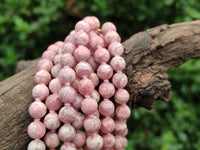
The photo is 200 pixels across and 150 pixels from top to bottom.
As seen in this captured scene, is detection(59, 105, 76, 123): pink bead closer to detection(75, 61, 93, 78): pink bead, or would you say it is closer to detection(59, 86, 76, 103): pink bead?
detection(59, 86, 76, 103): pink bead

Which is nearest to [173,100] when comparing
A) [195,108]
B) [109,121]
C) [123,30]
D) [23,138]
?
[195,108]

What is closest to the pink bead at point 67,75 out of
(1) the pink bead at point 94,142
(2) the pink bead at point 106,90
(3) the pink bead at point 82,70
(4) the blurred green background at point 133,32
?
(3) the pink bead at point 82,70

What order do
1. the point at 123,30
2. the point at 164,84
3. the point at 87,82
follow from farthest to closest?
the point at 123,30, the point at 164,84, the point at 87,82

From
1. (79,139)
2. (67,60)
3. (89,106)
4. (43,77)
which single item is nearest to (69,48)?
(67,60)

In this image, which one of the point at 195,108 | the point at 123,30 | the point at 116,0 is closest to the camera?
the point at 116,0

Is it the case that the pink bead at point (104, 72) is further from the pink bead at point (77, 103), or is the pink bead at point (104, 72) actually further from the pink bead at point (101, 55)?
the pink bead at point (77, 103)

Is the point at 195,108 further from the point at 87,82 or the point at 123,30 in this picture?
the point at 87,82

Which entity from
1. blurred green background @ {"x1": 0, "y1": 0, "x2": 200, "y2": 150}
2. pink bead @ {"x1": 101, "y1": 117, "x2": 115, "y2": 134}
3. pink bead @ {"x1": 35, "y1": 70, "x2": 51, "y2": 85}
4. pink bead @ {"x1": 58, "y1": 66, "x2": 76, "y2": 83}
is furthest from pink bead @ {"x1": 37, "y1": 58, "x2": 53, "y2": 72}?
blurred green background @ {"x1": 0, "y1": 0, "x2": 200, "y2": 150}

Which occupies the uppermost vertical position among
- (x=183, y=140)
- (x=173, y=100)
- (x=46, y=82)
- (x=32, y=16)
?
(x=32, y=16)
